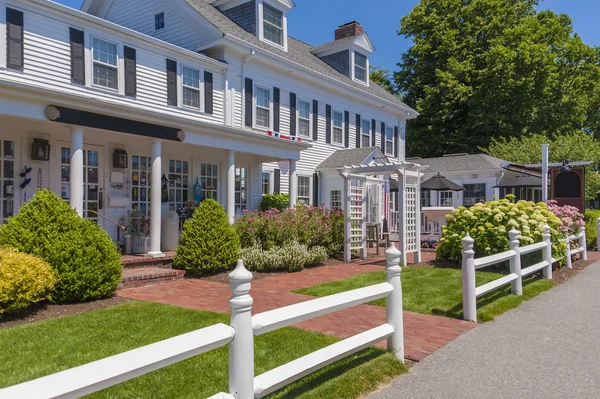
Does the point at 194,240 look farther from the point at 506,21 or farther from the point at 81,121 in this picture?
the point at 506,21

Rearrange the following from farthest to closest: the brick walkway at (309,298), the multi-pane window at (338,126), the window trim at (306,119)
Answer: the multi-pane window at (338,126), the window trim at (306,119), the brick walkway at (309,298)

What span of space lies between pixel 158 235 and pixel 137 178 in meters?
2.48

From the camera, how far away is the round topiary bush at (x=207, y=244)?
8.84m

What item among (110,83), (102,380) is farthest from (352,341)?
(110,83)

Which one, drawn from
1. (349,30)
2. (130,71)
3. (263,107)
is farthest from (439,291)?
(349,30)

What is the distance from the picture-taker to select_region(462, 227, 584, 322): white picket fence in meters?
5.72

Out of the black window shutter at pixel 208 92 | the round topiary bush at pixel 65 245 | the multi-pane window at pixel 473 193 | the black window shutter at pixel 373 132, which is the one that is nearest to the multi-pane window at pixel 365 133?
the black window shutter at pixel 373 132

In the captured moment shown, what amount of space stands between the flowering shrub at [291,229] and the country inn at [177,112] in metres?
0.79

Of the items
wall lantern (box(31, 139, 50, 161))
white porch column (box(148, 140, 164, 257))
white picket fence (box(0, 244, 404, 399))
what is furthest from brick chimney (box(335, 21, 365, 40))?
white picket fence (box(0, 244, 404, 399))

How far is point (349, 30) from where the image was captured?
20.9m

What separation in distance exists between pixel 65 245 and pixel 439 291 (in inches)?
224

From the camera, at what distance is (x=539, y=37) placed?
94.8 feet

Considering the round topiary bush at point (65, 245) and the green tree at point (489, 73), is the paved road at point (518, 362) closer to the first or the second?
the round topiary bush at point (65, 245)

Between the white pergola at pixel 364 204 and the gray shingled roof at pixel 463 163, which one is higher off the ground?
the gray shingled roof at pixel 463 163
